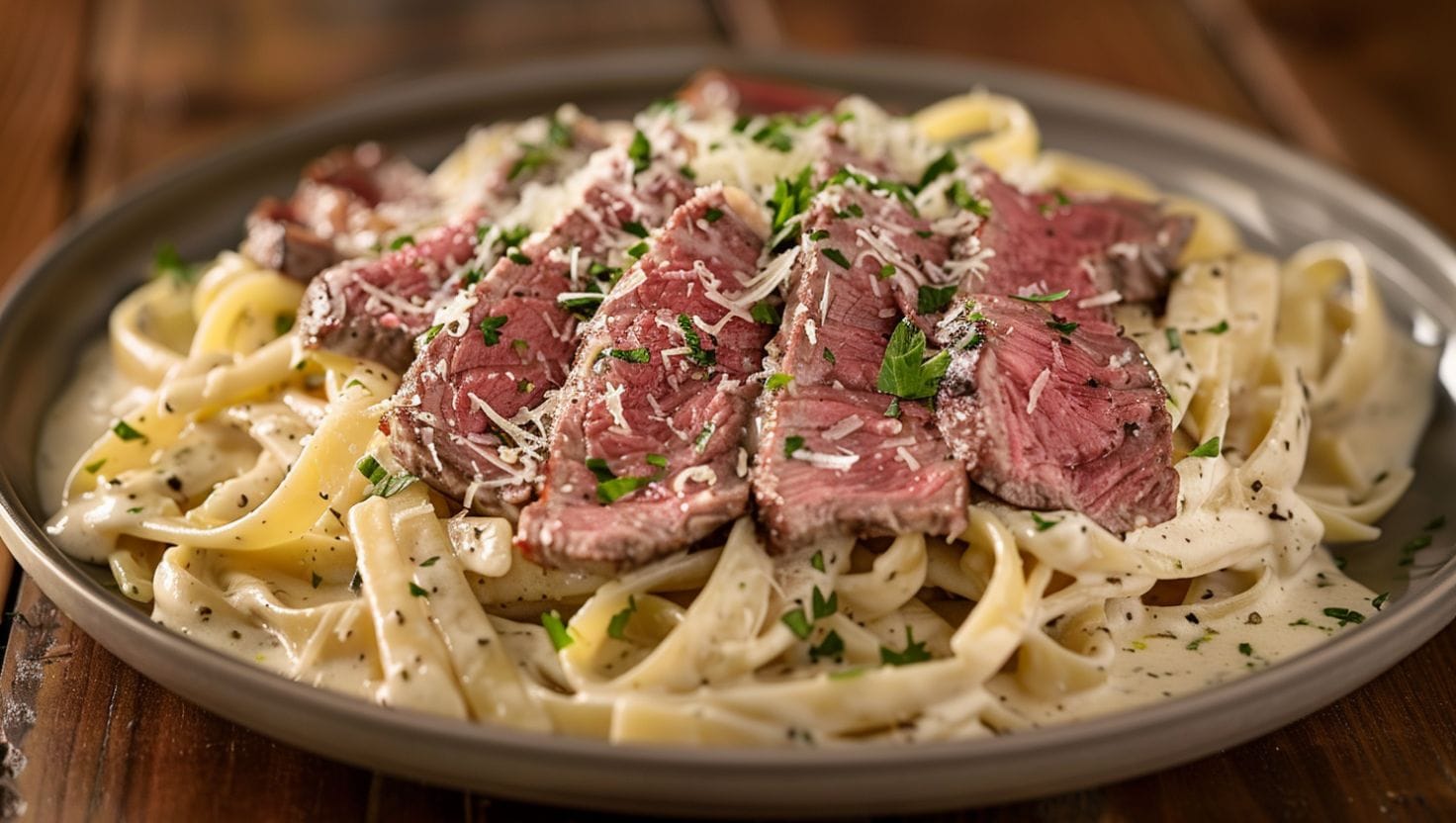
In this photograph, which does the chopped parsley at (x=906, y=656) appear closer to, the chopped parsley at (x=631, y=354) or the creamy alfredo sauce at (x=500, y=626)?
the creamy alfredo sauce at (x=500, y=626)

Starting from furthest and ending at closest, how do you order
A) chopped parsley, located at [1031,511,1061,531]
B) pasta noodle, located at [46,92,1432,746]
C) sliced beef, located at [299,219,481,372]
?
sliced beef, located at [299,219,481,372]
chopped parsley, located at [1031,511,1061,531]
pasta noodle, located at [46,92,1432,746]

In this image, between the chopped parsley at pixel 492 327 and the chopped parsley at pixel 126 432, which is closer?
the chopped parsley at pixel 492 327

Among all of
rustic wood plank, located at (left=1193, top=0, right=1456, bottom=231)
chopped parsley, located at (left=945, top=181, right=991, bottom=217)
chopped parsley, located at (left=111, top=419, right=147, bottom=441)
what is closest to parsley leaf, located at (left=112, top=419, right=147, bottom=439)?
chopped parsley, located at (left=111, top=419, right=147, bottom=441)

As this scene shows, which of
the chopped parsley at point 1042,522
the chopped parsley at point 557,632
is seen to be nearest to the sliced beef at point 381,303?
the chopped parsley at point 557,632

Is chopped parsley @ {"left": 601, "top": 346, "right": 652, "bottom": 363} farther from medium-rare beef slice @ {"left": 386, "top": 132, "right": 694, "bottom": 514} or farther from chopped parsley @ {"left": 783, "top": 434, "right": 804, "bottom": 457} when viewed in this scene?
chopped parsley @ {"left": 783, "top": 434, "right": 804, "bottom": 457}

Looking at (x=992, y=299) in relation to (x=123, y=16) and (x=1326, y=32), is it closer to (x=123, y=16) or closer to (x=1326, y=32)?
(x=1326, y=32)
